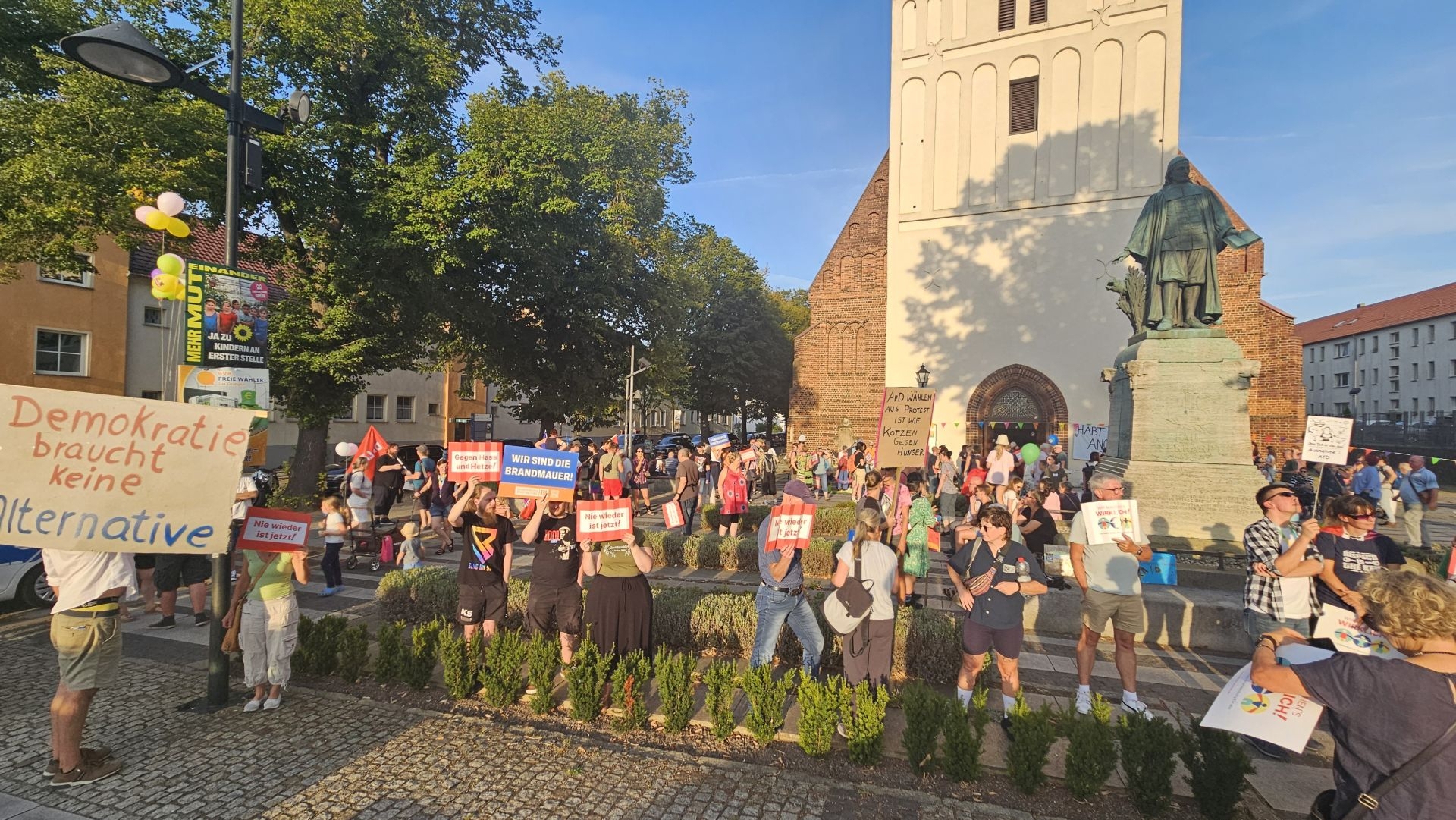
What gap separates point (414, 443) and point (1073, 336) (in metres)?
30.8

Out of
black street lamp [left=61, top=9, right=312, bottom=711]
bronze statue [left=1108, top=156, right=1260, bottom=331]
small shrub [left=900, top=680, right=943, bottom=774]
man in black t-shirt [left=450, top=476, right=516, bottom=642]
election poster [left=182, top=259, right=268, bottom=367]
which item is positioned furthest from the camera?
bronze statue [left=1108, top=156, right=1260, bottom=331]

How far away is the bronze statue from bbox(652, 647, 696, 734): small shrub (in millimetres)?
8104

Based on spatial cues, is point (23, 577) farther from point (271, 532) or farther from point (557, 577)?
point (557, 577)

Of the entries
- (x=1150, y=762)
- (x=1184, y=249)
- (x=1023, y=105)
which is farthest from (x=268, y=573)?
(x=1023, y=105)

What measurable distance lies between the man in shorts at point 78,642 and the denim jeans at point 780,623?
13.7 feet

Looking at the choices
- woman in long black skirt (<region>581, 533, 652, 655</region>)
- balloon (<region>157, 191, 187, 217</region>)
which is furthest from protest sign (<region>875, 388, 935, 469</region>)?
balloon (<region>157, 191, 187, 217</region>)

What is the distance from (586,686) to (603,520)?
1193 mm

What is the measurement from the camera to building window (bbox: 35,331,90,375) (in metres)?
20.7

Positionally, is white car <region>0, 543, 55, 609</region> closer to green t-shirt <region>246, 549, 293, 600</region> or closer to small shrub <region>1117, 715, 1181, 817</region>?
green t-shirt <region>246, 549, 293, 600</region>

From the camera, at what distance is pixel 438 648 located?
546cm

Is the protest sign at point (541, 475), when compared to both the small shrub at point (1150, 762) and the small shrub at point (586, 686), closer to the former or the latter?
the small shrub at point (586, 686)

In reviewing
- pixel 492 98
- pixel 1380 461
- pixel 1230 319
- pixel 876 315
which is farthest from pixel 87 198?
pixel 1230 319

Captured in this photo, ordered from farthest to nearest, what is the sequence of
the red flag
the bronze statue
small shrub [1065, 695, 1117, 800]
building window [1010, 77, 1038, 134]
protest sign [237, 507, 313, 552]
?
1. building window [1010, 77, 1038, 134]
2. the red flag
3. the bronze statue
4. protest sign [237, 507, 313, 552]
5. small shrub [1065, 695, 1117, 800]

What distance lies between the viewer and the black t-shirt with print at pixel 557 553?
536 cm
